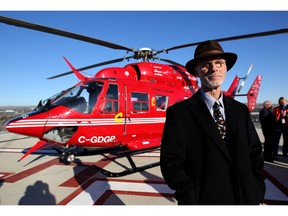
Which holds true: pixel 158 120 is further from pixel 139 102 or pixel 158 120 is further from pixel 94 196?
pixel 94 196

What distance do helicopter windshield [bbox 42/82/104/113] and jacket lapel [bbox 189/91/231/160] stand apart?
4213 millimetres

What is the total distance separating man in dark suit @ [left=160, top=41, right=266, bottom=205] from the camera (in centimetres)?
164

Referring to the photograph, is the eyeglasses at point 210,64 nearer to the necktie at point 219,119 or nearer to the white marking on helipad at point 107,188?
the necktie at point 219,119

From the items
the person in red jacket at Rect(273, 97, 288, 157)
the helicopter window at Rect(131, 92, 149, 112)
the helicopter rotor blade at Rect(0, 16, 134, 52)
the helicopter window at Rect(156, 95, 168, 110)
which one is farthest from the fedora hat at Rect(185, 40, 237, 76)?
the person in red jacket at Rect(273, 97, 288, 157)

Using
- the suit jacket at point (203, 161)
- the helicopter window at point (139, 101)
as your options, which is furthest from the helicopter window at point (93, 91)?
the suit jacket at point (203, 161)

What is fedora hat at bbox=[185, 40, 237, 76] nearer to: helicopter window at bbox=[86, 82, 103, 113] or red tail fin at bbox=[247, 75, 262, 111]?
helicopter window at bbox=[86, 82, 103, 113]

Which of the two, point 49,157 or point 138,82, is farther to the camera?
point 49,157

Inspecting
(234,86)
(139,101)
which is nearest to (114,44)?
(139,101)

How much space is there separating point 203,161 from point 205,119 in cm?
33

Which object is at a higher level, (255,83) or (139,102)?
(255,83)

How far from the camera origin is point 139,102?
649 cm

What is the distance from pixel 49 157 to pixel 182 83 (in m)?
5.73

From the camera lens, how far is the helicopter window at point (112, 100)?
19.2ft

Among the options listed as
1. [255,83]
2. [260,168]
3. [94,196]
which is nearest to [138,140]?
[94,196]
